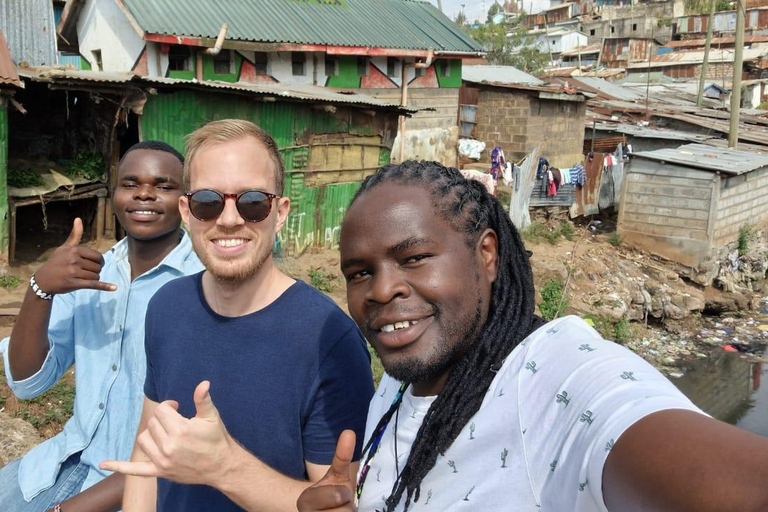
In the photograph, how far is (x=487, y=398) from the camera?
128cm

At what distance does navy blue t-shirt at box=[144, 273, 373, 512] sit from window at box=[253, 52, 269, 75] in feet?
42.2

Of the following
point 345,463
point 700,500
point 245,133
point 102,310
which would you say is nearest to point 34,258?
point 102,310

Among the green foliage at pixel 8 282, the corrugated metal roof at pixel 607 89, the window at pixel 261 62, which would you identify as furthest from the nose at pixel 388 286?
the corrugated metal roof at pixel 607 89

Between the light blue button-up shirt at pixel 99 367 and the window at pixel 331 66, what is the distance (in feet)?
43.7

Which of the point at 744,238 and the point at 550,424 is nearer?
the point at 550,424

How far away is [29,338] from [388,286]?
1.77m

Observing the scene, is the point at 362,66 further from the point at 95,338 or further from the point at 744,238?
the point at 95,338

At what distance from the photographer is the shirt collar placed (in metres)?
2.68

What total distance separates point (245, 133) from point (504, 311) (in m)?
1.11

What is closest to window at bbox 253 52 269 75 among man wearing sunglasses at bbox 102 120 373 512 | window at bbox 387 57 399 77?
window at bbox 387 57 399 77

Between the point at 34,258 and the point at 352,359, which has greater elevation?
the point at 352,359

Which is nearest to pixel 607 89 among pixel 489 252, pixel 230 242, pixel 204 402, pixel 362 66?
pixel 362 66

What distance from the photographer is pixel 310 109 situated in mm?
10859

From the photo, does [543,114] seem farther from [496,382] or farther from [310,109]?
[496,382]
